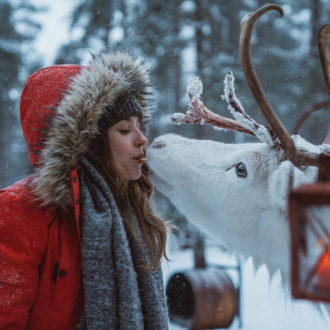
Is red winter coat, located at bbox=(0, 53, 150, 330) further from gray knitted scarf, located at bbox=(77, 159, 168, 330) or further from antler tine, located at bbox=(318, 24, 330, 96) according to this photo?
antler tine, located at bbox=(318, 24, 330, 96)

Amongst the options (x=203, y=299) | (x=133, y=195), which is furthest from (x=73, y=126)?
(x=203, y=299)

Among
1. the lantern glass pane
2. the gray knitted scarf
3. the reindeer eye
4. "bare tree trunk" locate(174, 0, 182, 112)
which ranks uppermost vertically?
"bare tree trunk" locate(174, 0, 182, 112)

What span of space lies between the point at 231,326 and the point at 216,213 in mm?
3603

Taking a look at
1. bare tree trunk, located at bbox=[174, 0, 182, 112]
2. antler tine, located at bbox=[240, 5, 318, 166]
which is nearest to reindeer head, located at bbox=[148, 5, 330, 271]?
antler tine, located at bbox=[240, 5, 318, 166]

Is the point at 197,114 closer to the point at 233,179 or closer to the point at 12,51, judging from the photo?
the point at 233,179

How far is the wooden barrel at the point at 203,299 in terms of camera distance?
16.3 feet

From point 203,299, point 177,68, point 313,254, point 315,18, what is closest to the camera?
point 313,254

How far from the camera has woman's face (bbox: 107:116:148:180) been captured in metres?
1.86

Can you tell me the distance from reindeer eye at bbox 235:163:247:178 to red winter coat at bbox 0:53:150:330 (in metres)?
0.87

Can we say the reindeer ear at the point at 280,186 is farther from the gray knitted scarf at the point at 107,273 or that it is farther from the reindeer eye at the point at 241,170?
the gray knitted scarf at the point at 107,273

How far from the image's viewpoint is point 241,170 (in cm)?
238

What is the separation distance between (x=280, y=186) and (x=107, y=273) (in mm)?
965

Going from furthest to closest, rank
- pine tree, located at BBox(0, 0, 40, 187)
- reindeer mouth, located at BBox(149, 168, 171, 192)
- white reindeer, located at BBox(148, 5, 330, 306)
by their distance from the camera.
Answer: pine tree, located at BBox(0, 0, 40, 187) < reindeer mouth, located at BBox(149, 168, 171, 192) < white reindeer, located at BBox(148, 5, 330, 306)

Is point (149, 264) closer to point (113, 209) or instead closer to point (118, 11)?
point (113, 209)
